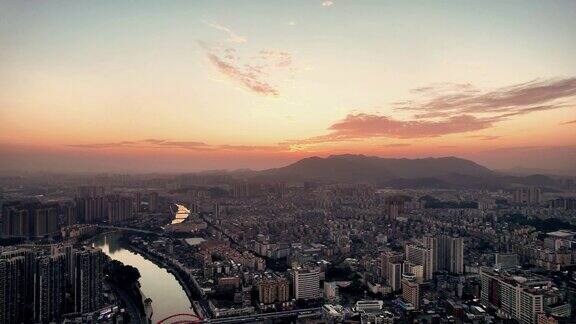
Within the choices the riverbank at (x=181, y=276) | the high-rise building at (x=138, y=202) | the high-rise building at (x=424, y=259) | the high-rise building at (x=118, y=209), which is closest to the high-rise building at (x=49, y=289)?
the riverbank at (x=181, y=276)

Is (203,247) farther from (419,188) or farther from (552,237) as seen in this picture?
(419,188)

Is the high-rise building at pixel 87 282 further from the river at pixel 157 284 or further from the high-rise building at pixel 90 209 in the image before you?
the high-rise building at pixel 90 209

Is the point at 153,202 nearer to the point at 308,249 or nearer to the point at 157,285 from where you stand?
the point at 308,249

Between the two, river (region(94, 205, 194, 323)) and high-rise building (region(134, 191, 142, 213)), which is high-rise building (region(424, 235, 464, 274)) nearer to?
river (region(94, 205, 194, 323))

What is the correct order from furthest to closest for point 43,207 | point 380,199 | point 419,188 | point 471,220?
point 419,188 → point 380,199 → point 471,220 → point 43,207

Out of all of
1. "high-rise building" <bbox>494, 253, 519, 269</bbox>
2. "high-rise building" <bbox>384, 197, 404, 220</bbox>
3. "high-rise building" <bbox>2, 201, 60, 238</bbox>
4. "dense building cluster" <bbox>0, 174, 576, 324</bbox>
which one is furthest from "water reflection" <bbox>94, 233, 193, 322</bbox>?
"high-rise building" <bbox>384, 197, 404, 220</bbox>

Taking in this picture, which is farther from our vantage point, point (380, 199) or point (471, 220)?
point (380, 199)

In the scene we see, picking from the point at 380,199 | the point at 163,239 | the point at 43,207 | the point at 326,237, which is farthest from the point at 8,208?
the point at 380,199
